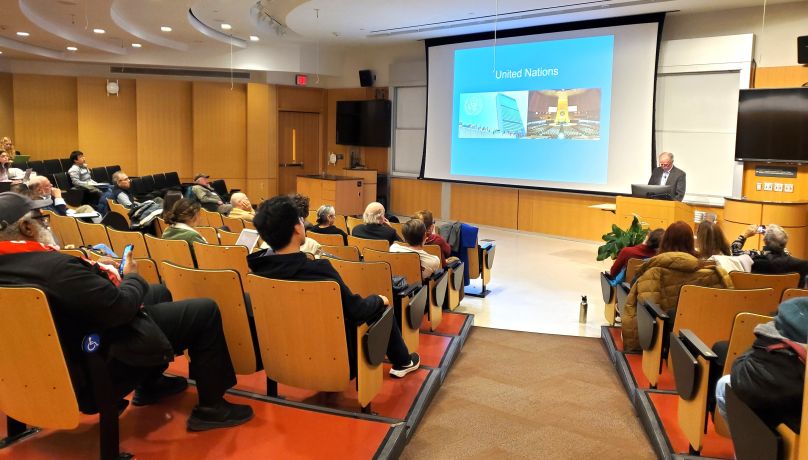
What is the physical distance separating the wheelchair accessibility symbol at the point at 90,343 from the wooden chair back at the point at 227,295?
0.76m

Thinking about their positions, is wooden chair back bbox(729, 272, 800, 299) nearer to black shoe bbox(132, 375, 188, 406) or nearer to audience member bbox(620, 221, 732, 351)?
audience member bbox(620, 221, 732, 351)

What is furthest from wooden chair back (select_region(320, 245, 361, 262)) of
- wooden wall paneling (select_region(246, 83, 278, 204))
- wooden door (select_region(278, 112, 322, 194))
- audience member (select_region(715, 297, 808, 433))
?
wooden door (select_region(278, 112, 322, 194))

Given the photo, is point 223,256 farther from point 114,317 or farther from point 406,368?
point 114,317

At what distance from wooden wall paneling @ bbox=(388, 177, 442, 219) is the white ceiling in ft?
9.67

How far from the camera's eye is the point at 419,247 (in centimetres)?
483

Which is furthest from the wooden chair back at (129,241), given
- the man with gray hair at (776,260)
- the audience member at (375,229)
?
the man with gray hair at (776,260)

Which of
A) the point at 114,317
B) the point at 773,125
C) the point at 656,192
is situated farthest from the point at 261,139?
the point at 114,317

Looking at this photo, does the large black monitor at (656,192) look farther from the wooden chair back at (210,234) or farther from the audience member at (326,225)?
the wooden chair back at (210,234)

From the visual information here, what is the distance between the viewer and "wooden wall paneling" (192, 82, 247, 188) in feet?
46.5

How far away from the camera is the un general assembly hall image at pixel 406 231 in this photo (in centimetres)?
245

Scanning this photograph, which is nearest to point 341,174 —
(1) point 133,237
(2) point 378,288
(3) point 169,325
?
(1) point 133,237

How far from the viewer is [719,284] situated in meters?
3.85

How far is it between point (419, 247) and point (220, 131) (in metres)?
10.6

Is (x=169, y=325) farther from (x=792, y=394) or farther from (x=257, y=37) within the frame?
(x=257, y=37)
